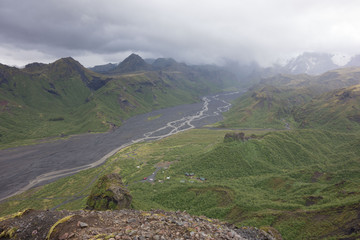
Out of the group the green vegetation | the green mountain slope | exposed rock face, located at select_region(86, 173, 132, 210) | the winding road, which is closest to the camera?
the green mountain slope

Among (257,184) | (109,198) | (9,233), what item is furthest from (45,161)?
(257,184)

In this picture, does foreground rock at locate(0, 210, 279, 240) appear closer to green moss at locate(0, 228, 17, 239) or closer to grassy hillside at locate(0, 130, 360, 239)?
green moss at locate(0, 228, 17, 239)

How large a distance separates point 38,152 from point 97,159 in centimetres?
6867

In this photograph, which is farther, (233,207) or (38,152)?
(38,152)

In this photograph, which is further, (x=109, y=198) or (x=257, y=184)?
(x=257, y=184)

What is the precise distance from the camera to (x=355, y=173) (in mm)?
84500

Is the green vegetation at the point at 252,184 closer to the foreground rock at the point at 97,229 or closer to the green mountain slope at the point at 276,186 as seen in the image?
the green mountain slope at the point at 276,186

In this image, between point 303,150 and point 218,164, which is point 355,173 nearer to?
point 303,150

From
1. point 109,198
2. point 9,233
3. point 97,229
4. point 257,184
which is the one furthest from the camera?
point 257,184

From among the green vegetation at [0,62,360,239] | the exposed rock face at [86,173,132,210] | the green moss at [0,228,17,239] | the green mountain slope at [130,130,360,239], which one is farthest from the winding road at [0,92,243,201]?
the green moss at [0,228,17,239]

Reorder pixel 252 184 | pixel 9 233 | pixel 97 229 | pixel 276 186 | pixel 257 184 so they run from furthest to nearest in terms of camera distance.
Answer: pixel 252 184 → pixel 257 184 → pixel 276 186 → pixel 9 233 → pixel 97 229

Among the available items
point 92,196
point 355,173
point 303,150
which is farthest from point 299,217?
point 303,150

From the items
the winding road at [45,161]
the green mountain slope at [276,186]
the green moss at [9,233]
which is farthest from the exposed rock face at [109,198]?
the winding road at [45,161]

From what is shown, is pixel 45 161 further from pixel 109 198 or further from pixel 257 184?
pixel 257 184
